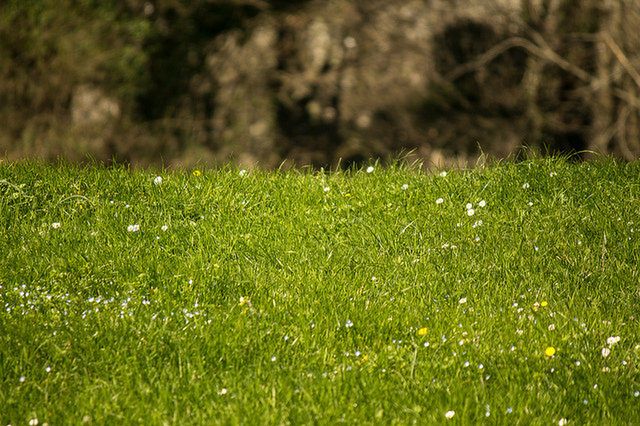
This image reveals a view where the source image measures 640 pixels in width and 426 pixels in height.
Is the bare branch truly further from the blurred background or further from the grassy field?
the grassy field

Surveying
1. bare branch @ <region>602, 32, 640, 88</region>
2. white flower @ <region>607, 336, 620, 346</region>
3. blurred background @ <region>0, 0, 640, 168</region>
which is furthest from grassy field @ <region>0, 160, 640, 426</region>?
bare branch @ <region>602, 32, 640, 88</region>

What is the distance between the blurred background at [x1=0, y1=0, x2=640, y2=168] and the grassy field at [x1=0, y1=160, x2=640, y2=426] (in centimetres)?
212

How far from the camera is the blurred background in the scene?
7508mm

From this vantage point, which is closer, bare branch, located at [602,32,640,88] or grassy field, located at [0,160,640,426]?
grassy field, located at [0,160,640,426]

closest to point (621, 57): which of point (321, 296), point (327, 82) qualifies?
point (327, 82)

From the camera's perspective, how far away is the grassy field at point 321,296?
3.14 metres

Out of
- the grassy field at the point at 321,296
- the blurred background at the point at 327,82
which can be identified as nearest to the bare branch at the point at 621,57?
the blurred background at the point at 327,82

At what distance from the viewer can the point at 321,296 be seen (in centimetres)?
392

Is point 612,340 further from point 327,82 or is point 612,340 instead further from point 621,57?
point 327,82

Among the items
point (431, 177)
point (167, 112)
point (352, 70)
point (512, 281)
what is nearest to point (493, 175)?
point (431, 177)

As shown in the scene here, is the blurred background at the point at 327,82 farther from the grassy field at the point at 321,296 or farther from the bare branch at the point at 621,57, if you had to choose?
the grassy field at the point at 321,296

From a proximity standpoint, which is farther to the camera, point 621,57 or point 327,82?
point 327,82

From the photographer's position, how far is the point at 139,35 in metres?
7.62

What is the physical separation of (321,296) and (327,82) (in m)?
4.08
